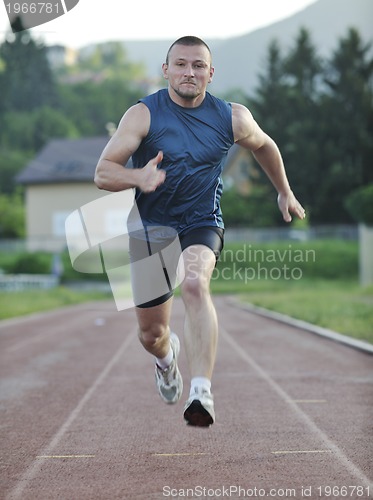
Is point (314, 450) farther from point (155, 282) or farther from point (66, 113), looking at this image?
point (66, 113)

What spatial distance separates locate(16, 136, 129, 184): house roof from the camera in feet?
204

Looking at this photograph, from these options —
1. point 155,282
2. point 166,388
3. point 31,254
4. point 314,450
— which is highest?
point 155,282

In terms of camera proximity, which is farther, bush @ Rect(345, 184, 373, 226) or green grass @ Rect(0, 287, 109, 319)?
bush @ Rect(345, 184, 373, 226)

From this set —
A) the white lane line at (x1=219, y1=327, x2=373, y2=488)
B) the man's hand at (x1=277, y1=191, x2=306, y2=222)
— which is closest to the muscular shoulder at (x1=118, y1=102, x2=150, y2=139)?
the man's hand at (x1=277, y1=191, x2=306, y2=222)

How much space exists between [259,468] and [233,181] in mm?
65893

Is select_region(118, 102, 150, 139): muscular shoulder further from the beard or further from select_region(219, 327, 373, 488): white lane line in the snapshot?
select_region(219, 327, 373, 488): white lane line

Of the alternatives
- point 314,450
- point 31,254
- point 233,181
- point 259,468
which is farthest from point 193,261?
point 233,181

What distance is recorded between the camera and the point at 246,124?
216 inches

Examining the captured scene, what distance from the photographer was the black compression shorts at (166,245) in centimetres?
534

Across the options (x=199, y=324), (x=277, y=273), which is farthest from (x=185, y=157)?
(x=277, y=273)

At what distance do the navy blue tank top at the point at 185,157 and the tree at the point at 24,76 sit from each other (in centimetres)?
8845

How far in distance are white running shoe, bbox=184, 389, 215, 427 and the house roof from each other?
185 feet

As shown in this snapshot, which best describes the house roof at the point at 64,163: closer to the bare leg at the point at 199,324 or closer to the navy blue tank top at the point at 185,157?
the navy blue tank top at the point at 185,157

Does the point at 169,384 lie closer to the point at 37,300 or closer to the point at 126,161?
the point at 126,161
